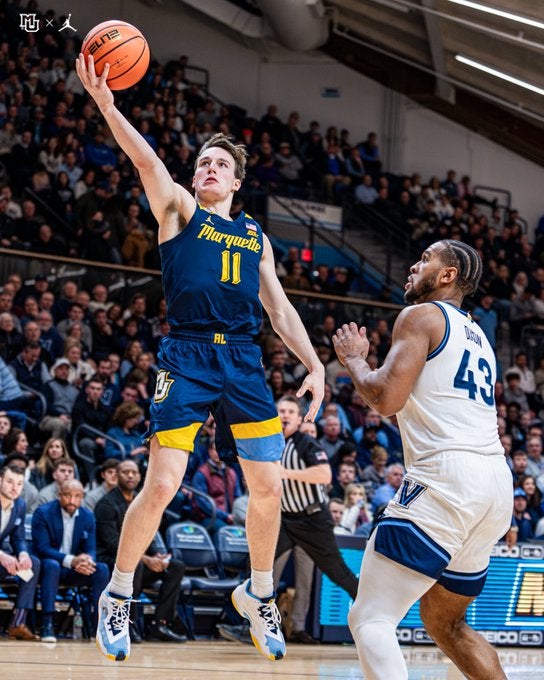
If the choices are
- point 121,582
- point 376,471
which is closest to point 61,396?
point 376,471

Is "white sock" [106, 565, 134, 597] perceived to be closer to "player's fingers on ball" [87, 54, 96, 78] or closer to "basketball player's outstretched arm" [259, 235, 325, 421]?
"basketball player's outstretched arm" [259, 235, 325, 421]

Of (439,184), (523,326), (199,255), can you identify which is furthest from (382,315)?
(199,255)

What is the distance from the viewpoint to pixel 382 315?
17.7m

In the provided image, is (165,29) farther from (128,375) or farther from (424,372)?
(424,372)

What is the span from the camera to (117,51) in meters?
5.47

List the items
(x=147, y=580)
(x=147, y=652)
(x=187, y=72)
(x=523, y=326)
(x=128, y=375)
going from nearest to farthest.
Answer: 1. (x=147, y=652)
2. (x=147, y=580)
3. (x=128, y=375)
4. (x=523, y=326)
5. (x=187, y=72)

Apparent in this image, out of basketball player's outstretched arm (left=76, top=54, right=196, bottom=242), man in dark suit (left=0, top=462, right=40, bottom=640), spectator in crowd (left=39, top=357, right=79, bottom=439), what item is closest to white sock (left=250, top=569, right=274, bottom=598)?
basketball player's outstretched arm (left=76, top=54, right=196, bottom=242)

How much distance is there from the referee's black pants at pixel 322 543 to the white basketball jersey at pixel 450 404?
569cm

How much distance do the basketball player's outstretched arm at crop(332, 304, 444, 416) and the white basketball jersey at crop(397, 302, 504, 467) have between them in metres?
0.07

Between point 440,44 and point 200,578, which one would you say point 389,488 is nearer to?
point 200,578

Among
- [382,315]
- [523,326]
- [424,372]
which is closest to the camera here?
[424,372]

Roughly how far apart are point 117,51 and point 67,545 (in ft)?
18.7

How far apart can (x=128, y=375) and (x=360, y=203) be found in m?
10.1

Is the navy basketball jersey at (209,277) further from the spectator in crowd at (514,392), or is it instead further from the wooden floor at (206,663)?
the spectator in crowd at (514,392)
